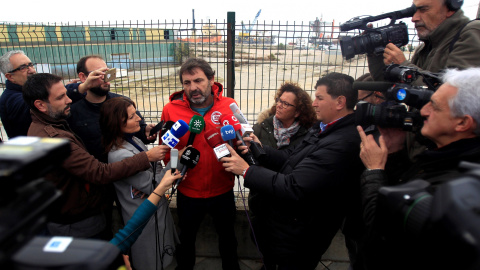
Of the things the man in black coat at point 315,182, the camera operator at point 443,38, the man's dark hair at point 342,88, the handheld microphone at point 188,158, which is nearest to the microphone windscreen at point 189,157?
the handheld microphone at point 188,158

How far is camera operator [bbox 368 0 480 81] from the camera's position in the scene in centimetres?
173

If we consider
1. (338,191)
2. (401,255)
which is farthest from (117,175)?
(401,255)

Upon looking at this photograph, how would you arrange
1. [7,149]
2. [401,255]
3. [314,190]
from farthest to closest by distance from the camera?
[314,190] → [401,255] → [7,149]

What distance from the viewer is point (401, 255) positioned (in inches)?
35.3

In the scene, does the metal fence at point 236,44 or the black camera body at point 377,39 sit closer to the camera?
the black camera body at point 377,39

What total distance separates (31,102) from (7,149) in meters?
1.80

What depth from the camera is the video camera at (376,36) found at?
2127 millimetres

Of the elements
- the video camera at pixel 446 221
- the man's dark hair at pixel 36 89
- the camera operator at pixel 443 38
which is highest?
the camera operator at pixel 443 38

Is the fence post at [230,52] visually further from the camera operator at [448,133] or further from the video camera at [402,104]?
the camera operator at [448,133]

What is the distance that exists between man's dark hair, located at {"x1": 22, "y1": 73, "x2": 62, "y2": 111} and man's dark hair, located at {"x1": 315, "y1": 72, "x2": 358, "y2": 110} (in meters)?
2.11

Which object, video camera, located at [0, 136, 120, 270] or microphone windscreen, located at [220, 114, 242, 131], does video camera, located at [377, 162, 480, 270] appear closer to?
video camera, located at [0, 136, 120, 270]

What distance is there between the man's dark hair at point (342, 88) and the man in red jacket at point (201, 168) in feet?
3.05

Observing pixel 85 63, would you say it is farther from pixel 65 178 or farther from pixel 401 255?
pixel 401 255

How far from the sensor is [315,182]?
1.86 m
